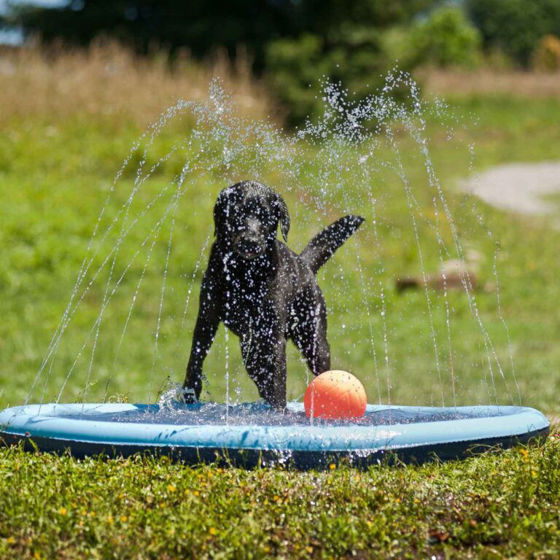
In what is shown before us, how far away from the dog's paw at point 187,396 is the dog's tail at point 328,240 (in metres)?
0.93

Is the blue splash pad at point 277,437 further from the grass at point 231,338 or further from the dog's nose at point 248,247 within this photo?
the dog's nose at point 248,247

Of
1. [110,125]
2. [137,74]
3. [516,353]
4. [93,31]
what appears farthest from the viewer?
[93,31]

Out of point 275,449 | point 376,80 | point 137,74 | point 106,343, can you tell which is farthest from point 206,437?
point 376,80

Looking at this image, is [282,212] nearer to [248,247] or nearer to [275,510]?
[248,247]

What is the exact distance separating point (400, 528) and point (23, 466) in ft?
5.50

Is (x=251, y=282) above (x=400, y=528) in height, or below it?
above

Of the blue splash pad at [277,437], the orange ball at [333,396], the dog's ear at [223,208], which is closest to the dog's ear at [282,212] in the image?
the dog's ear at [223,208]

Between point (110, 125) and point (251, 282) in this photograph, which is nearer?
point (251, 282)

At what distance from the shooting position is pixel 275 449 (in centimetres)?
379

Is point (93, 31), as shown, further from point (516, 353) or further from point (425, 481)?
point (425, 481)

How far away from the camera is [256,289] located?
415 centimetres

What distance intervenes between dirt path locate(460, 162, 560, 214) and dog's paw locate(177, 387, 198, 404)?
13.2 metres

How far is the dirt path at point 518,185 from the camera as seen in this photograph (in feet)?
57.8

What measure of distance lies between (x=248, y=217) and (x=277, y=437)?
102cm
